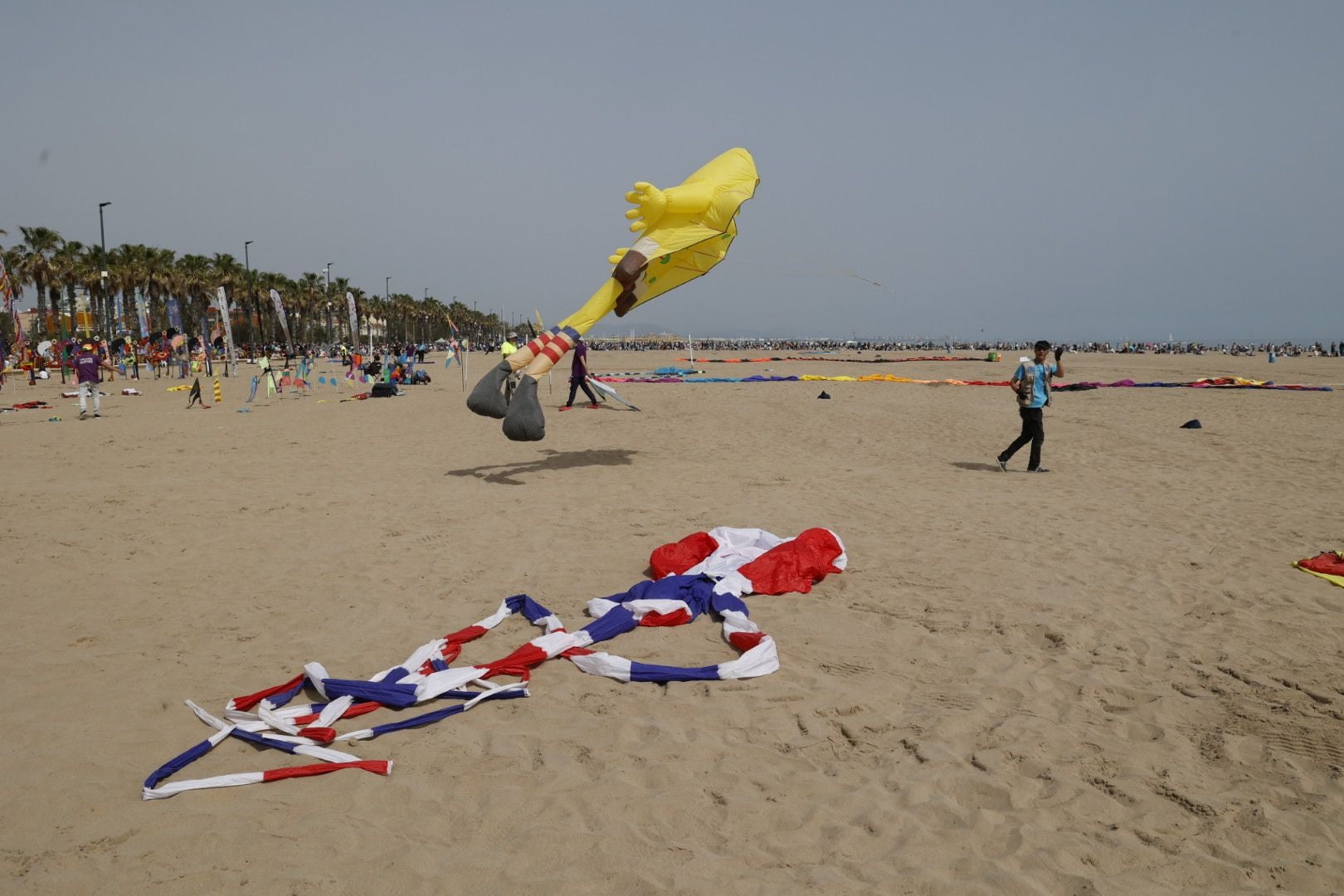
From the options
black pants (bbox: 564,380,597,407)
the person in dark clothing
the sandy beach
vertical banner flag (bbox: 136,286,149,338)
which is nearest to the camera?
the sandy beach

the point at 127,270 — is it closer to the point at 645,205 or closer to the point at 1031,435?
the point at 645,205

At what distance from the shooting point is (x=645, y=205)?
38.6 feet

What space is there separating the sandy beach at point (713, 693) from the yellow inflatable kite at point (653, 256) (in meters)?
1.59

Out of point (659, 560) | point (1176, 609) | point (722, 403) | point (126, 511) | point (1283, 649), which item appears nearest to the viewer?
point (1283, 649)

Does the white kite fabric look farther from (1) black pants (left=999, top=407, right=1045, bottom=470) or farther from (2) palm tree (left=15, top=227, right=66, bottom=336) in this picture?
(2) palm tree (left=15, top=227, right=66, bottom=336)

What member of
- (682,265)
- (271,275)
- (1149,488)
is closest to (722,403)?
(682,265)

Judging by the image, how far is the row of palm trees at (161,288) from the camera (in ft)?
167

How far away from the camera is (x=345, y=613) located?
6.05 meters

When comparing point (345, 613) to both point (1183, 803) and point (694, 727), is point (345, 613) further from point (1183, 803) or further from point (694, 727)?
point (1183, 803)

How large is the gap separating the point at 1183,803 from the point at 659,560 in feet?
13.6

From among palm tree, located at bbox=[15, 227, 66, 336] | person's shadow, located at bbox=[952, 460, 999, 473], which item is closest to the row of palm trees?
palm tree, located at bbox=[15, 227, 66, 336]

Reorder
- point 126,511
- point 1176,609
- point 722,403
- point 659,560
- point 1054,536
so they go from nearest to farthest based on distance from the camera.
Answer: point 1176,609 → point 659,560 → point 1054,536 → point 126,511 → point 722,403

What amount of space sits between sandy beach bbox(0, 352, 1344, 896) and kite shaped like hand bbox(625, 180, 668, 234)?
4.05 m

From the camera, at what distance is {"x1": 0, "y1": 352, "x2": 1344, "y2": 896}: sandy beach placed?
3.24 meters
